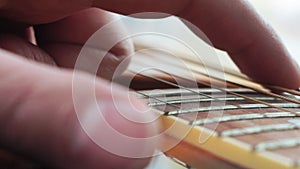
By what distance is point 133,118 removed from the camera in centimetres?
20

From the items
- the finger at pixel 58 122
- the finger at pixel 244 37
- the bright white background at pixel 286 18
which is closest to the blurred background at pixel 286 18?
the bright white background at pixel 286 18

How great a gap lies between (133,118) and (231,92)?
0.27 m

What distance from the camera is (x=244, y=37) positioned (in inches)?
21.7

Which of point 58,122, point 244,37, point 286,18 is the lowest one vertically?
point 58,122

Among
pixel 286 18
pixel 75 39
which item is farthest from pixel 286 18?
pixel 75 39

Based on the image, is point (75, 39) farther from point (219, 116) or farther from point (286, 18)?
point (286, 18)

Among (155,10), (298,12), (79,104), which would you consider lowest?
(79,104)

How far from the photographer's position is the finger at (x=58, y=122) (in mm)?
194

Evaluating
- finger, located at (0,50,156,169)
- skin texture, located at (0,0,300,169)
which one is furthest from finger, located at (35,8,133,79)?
finger, located at (0,50,156,169)

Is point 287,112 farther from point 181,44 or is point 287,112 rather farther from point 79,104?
point 181,44

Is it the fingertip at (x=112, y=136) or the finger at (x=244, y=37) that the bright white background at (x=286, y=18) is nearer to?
the finger at (x=244, y=37)

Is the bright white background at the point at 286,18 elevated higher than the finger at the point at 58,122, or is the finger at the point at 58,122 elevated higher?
the bright white background at the point at 286,18

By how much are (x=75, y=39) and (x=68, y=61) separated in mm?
38

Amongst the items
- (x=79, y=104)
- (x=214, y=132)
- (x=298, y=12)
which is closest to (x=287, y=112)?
(x=214, y=132)
